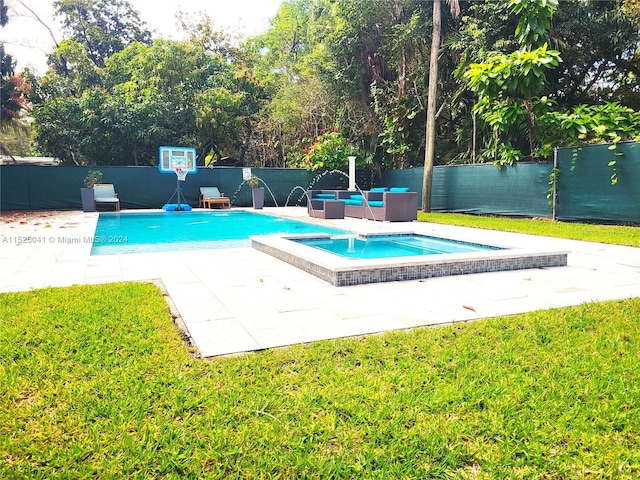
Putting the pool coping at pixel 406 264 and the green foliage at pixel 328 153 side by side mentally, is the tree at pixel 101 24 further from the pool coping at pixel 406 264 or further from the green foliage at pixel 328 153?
the pool coping at pixel 406 264

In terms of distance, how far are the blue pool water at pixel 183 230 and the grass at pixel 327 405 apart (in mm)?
4177

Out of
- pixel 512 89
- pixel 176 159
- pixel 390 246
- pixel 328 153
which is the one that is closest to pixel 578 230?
pixel 390 246

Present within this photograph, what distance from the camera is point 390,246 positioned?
6766 mm

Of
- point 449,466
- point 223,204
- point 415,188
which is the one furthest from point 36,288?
point 415,188

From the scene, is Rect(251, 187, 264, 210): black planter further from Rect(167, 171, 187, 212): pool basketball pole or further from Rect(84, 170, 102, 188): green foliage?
Rect(84, 170, 102, 188): green foliage

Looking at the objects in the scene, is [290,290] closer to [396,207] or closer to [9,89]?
[396,207]

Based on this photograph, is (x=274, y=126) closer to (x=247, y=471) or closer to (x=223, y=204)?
(x=223, y=204)

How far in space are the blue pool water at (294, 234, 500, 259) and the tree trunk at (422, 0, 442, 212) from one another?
21.6ft

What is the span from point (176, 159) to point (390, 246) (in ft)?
33.8

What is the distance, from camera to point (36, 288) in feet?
12.6

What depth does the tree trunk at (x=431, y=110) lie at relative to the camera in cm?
1299

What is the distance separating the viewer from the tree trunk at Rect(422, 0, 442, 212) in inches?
512

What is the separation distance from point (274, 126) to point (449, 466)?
18.5 meters

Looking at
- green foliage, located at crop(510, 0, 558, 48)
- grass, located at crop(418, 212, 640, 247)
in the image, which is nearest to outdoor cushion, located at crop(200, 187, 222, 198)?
grass, located at crop(418, 212, 640, 247)
